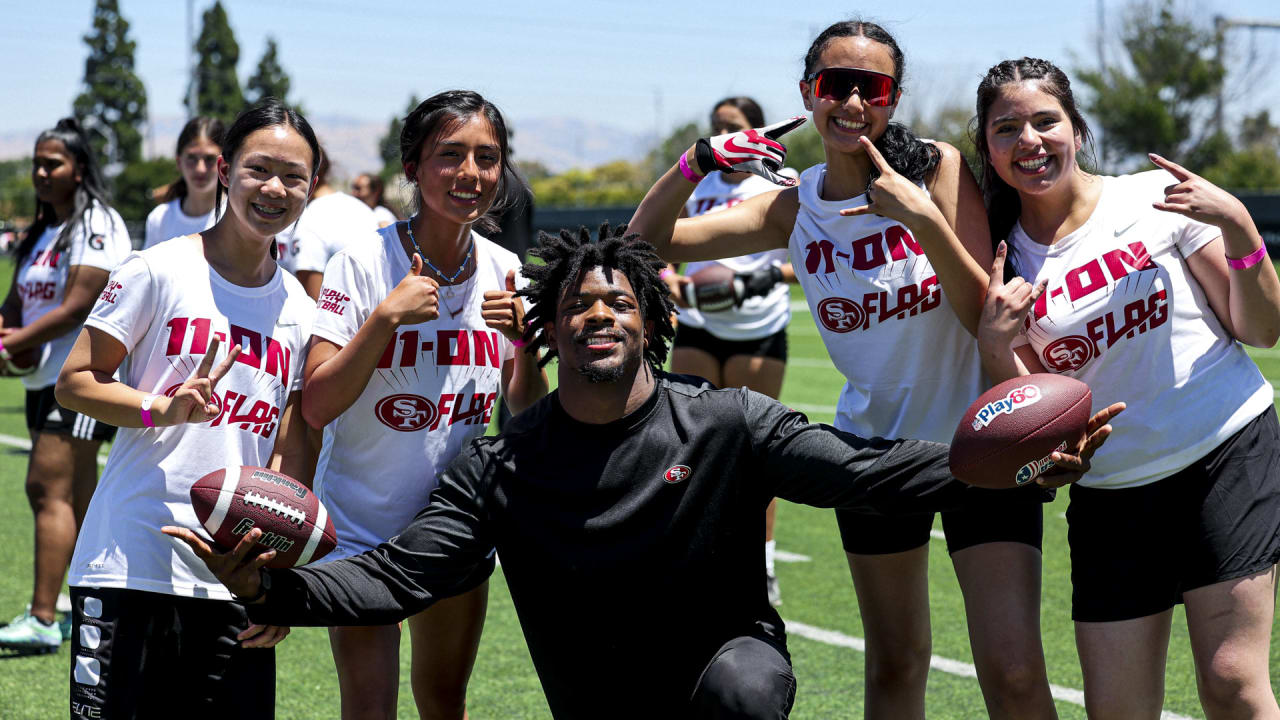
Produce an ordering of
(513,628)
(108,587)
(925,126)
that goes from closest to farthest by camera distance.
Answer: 1. (108,587)
2. (513,628)
3. (925,126)

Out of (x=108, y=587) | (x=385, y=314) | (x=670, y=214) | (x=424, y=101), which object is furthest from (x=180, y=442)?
(x=670, y=214)

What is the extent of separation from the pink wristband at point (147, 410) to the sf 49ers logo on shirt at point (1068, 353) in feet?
7.65

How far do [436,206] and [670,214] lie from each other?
0.70 metres

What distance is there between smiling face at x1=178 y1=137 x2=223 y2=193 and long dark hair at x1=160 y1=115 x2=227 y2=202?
2 centimetres

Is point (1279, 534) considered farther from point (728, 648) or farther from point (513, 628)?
point (513, 628)

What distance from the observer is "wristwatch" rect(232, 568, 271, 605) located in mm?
2938

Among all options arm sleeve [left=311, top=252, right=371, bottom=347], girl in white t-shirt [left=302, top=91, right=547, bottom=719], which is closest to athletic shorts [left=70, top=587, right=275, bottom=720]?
girl in white t-shirt [left=302, top=91, right=547, bottom=719]

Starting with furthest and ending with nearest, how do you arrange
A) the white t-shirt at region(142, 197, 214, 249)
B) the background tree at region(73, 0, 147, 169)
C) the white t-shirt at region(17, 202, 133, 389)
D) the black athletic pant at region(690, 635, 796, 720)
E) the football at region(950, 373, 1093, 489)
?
the background tree at region(73, 0, 147, 169) → the white t-shirt at region(142, 197, 214, 249) → the white t-shirt at region(17, 202, 133, 389) → the black athletic pant at region(690, 635, 796, 720) → the football at region(950, 373, 1093, 489)

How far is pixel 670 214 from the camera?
376 centimetres

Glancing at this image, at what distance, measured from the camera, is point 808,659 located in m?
5.48

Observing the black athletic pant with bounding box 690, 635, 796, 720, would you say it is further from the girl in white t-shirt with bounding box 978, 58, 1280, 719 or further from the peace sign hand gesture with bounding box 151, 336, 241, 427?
the peace sign hand gesture with bounding box 151, 336, 241, 427

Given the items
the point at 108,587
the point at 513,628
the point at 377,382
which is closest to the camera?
the point at 108,587

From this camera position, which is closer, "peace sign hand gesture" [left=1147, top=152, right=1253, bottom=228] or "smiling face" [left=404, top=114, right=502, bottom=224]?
"peace sign hand gesture" [left=1147, top=152, right=1253, bottom=228]

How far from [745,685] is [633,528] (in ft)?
1.58
